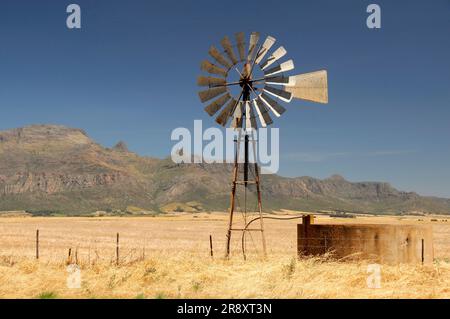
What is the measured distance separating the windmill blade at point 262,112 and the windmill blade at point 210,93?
1511 millimetres

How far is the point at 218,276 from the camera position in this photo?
17047mm

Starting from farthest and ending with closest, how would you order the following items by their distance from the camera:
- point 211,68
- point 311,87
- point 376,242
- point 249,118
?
point 211,68, point 249,118, point 311,87, point 376,242

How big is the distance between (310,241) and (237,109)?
21.1ft

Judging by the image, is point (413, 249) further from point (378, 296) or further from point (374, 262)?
point (378, 296)

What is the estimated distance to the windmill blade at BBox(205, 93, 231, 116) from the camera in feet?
78.3

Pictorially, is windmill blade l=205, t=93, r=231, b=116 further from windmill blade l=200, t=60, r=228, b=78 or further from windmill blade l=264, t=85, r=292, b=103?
windmill blade l=264, t=85, r=292, b=103

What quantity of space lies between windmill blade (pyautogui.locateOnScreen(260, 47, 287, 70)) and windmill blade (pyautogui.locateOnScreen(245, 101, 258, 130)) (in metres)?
1.71

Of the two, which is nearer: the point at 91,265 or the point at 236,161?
the point at 91,265

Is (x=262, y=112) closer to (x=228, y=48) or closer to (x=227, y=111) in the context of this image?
(x=227, y=111)

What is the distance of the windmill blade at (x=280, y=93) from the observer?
22.7m

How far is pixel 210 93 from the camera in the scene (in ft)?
78.4

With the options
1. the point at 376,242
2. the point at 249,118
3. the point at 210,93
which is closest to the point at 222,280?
the point at 376,242

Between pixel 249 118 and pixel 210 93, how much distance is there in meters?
1.99
